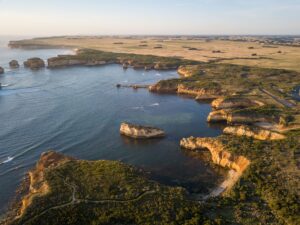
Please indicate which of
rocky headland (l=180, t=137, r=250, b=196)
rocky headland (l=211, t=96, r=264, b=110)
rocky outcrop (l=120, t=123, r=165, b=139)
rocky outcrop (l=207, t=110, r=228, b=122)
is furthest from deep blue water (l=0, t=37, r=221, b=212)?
rocky headland (l=211, t=96, r=264, b=110)

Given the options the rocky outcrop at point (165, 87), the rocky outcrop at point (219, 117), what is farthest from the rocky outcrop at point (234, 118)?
the rocky outcrop at point (165, 87)

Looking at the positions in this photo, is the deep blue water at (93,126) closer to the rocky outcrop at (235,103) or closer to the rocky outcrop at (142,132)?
the rocky outcrop at (142,132)

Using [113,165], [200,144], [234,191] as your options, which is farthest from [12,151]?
[234,191]

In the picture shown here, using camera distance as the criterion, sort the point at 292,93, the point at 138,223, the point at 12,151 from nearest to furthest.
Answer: the point at 138,223
the point at 12,151
the point at 292,93

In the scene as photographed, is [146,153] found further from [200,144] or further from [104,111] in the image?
[104,111]

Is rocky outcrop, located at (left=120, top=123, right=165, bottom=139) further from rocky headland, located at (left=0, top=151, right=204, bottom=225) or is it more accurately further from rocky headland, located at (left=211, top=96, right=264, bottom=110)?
rocky headland, located at (left=211, top=96, right=264, bottom=110)
